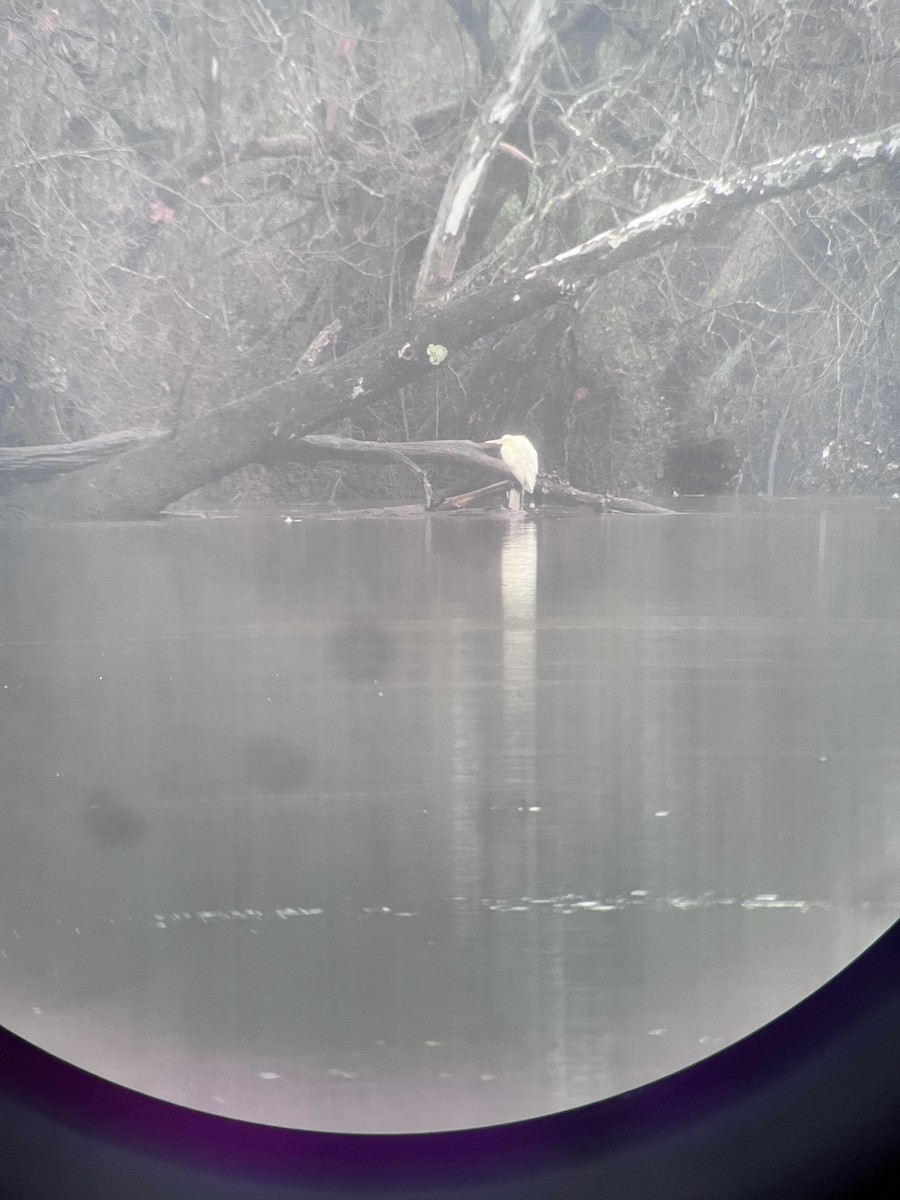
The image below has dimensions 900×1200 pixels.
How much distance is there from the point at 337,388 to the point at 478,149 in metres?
0.40

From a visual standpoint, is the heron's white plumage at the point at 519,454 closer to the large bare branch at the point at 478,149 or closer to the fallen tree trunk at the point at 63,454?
the large bare branch at the point at 478,149

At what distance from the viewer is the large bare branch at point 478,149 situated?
49.8 inches

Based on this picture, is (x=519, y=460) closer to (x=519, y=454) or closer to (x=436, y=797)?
(x=519, y=454)

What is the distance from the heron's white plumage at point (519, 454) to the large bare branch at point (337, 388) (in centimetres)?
15

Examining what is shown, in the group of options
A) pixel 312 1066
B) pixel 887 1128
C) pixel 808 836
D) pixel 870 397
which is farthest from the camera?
pixel 870 397

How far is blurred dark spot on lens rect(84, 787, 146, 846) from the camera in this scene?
123 cm

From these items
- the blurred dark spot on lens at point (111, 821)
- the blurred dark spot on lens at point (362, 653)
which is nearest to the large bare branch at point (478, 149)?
the blurred dark spot on lens at point (362, 653)

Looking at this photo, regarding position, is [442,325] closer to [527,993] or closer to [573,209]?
[573,209]

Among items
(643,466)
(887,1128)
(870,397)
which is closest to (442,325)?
(643,466)

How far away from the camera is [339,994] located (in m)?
1.11

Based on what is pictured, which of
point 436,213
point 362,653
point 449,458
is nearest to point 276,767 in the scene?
point 362,653

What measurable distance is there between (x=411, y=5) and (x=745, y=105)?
503 mm

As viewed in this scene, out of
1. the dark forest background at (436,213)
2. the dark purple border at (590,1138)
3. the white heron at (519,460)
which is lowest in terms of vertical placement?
the dark purple border at (590,1138)

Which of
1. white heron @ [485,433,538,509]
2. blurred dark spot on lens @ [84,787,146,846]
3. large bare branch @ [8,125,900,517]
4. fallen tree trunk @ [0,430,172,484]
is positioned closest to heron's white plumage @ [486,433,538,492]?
white heron @ [485,433,538,509]
